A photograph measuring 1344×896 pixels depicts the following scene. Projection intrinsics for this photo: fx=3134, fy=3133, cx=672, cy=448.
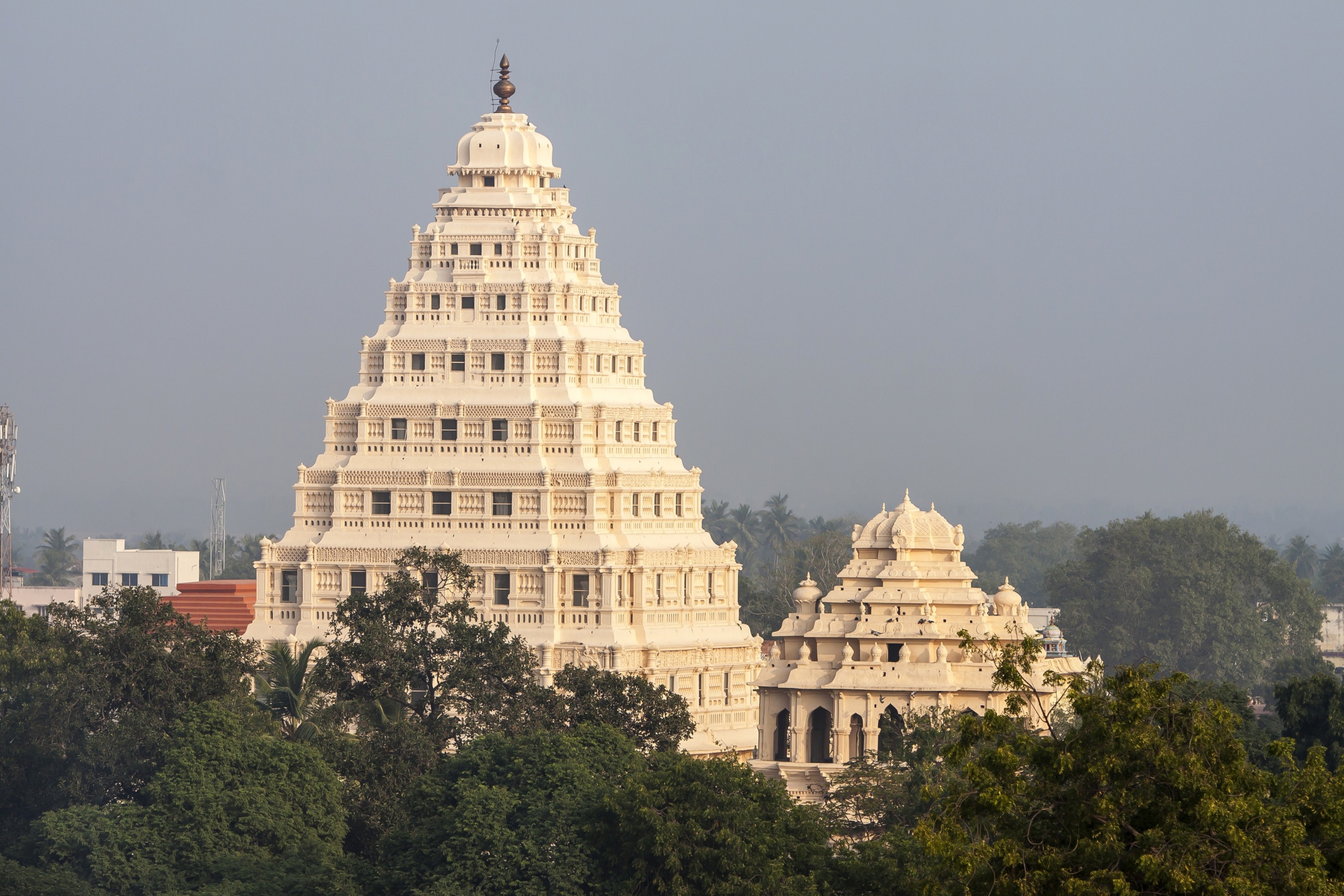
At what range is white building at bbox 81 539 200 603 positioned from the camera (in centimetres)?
15362

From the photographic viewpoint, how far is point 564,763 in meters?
68.1

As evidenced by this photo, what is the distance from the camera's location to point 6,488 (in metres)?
141

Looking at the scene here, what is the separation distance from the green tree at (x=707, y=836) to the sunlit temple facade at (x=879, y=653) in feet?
37.2

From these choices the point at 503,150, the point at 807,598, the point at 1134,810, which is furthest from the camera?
the point at 503,150

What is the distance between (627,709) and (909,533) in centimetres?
874

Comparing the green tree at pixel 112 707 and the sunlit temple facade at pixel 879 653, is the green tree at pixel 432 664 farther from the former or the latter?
the sunlit temple facade at pixel 879 653

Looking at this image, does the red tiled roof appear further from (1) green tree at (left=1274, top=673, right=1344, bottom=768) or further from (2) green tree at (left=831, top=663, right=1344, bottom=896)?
(2) green tree at (left=831, top=663, right=1344, bottom=896)

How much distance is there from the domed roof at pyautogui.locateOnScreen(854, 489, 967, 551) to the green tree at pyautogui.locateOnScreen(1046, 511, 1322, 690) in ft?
202

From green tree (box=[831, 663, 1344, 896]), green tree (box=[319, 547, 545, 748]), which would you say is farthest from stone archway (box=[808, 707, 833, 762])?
green tree (box=[831, 663, 1344, 896])

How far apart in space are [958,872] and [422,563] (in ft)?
133

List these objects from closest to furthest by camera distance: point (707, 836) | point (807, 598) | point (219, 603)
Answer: point (707, 836)
point (807, 598)
point (219, 603)

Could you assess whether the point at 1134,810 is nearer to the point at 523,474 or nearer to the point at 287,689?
the point at 287,689

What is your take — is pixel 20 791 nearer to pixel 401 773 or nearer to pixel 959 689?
pixel 401 773

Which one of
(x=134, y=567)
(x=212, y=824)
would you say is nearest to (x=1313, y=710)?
(x=212, y=824)
